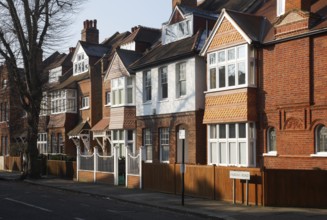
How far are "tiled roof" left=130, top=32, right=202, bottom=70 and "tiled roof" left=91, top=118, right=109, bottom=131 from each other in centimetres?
737

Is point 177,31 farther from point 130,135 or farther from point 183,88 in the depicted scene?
point 130,135

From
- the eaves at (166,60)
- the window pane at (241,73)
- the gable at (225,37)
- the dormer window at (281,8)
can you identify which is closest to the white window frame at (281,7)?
the dormer window at (281,8)

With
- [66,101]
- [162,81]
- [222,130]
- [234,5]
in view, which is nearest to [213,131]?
[222,130]

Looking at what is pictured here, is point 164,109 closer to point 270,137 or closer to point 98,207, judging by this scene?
point 270,137

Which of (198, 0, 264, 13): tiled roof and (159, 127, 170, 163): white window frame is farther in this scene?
(198, 0, 264, 13): tiled roof

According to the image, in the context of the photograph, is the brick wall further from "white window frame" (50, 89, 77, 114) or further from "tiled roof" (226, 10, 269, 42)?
"white window frame" (50, 89, 77, 114)

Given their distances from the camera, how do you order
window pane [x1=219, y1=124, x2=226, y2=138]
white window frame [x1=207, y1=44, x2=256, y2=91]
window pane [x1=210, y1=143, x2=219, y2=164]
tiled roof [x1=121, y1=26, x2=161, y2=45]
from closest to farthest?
white window frame [x1=207, y1=44, x2=256, y2=91]
window pane [x1=219, y1=124, x2=226, y2=138]
window pane [x1=210, y1=143, x2=219, y2=164]
tiled roof [x1=121, y1=26, x2=161, y2=45]

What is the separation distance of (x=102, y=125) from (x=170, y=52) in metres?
11.4

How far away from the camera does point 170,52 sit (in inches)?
1077

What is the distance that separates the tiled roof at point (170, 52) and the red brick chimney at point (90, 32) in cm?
1961

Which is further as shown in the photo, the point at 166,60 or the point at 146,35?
the point at 146,35

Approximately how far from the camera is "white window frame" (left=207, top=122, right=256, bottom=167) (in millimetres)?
21953

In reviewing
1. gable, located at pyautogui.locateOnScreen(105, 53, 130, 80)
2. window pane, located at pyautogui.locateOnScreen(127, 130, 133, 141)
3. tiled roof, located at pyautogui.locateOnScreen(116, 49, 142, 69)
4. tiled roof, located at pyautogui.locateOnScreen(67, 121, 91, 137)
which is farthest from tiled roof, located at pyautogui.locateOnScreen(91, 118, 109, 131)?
tiled roof, located at pyautogui.locateOnScreen(116, 49, 142, 69)

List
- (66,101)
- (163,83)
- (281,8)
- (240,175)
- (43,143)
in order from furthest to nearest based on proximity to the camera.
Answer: (43,143) < (66,101) < (163,83) < (281,8) < (240,175)
